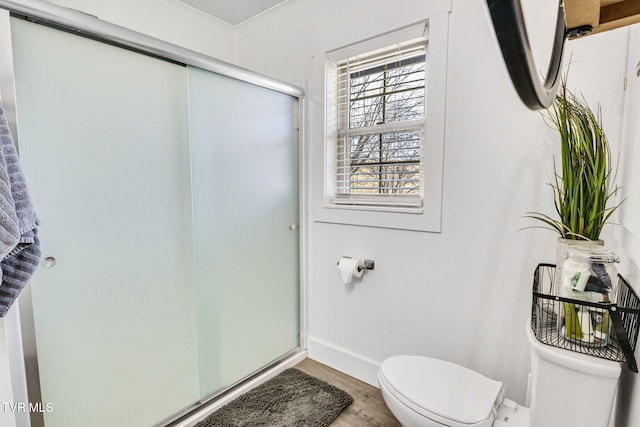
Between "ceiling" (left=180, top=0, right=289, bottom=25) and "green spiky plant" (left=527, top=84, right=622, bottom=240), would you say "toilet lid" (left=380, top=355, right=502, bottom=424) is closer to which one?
"green spiky plant" (left=527, top=84, right=622, bottom=240)

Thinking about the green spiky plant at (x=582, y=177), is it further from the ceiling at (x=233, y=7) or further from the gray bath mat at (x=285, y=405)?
the ceiling at (x=233, y=7)

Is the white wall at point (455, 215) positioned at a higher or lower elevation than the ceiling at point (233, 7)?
lower

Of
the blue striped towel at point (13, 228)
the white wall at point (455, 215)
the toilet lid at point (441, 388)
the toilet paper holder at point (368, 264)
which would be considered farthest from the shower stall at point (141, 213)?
the toilet lid at point (441, 388)

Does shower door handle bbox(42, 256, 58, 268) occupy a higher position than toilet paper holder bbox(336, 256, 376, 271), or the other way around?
shower door handle bbox(42, 256, 58, 268)

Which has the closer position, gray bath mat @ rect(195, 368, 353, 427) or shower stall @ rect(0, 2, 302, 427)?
shower stall @ rect(0, 2, 302, 427)

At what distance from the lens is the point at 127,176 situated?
1286 mm

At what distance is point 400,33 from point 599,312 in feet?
4.74

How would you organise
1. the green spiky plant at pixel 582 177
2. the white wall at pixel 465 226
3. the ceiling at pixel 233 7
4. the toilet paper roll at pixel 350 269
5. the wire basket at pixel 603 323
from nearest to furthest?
the wire basket at pixel 603 323, the green spiky plant at pixel 582 177, the white wall at pixel 465 226, the toilet paper roll at pixel 350 269, the ceiling at pixel 233 7

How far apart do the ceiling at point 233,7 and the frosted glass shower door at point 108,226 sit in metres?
0.91

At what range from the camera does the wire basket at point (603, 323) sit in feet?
2.57

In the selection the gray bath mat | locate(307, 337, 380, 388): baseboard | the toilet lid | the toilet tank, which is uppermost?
the toilet tank

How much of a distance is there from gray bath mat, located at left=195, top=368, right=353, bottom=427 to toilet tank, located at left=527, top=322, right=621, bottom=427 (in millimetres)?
997

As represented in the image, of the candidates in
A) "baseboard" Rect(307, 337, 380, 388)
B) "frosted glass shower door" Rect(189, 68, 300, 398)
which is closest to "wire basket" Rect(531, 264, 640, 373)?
"baseboard" Rect(307, 337, 380, 388)

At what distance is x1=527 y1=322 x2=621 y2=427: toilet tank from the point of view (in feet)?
2.68
